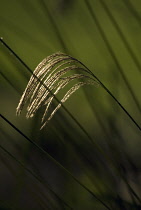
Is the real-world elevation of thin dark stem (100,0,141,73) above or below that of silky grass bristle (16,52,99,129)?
below

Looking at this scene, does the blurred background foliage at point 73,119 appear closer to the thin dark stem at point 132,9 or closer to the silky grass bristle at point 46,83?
the thin dark stem at point 132,9

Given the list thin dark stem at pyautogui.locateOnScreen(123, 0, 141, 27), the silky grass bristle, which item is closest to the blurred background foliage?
thin dark stem at pyautogui.locateOnScreen(123, 0, 141, 27)

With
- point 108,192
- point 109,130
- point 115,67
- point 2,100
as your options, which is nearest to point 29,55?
point 2,100

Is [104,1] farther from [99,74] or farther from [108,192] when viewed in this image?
[108,192]

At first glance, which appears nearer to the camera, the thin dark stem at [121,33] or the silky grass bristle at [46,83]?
the silky grass bristle at [46,83]

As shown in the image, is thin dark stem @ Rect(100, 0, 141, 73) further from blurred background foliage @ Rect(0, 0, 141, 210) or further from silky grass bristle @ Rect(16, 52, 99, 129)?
silky grass bristle @ Rect(16, 52, 99, 129)

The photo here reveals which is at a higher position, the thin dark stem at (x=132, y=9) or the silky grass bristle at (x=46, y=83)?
the silky grass bristle at (x=46, y=83)

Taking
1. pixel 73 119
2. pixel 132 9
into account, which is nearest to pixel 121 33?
pixel 132 9

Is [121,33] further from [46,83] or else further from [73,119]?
[46,83]

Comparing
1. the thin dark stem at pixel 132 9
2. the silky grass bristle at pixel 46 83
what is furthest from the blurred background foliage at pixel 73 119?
the silky grass bristle at pixel 46 83
